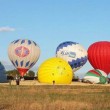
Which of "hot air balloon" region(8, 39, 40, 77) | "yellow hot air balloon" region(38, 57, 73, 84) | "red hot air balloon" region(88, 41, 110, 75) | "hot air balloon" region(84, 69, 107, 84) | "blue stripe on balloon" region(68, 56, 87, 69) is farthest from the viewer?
"blue stripe on balloon" region(68, 56, 87, 69)

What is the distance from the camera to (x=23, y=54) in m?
60.6

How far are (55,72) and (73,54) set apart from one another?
44.6 feet

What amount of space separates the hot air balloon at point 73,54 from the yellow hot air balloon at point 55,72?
11.6 meters

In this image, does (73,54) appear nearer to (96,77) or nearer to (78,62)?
(78,62)

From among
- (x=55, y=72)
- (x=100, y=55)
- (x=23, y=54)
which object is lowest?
(x=55, y=72)

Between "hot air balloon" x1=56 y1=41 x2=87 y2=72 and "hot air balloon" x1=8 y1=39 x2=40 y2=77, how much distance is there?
13.9 feet

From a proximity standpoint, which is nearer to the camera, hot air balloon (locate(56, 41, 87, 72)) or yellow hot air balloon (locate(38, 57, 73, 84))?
yellow hot air balloon (locate(38, 57, 73, 84))

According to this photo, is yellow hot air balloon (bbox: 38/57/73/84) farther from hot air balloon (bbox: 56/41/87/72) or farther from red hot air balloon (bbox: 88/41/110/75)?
red hot air balloon (bbox: 88/41/110/75)

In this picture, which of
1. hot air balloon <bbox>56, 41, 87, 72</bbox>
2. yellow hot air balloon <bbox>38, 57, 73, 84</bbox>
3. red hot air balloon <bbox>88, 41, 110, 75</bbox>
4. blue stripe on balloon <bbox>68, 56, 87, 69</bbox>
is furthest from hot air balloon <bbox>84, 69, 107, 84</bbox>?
yellow hot air balloon <bbox>38, 57, 73, 84</bbox>

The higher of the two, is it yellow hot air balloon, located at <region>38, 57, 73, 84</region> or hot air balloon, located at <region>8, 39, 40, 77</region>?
hot air balloon, located at <region>8, 39, 40, 77</region>

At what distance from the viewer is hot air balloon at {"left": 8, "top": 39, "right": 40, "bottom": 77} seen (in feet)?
199

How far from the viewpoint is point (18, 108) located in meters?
17.2

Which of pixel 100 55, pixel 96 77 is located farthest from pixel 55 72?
pixel 100 55

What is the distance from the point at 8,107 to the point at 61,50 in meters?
47.0
